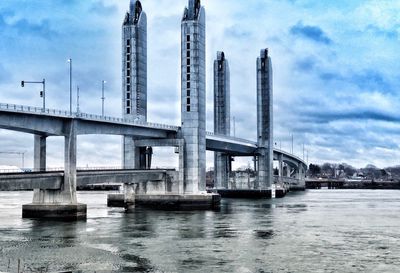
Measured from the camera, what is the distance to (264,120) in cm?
17188

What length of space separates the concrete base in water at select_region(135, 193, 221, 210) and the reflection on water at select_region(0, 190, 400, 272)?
29359 mm

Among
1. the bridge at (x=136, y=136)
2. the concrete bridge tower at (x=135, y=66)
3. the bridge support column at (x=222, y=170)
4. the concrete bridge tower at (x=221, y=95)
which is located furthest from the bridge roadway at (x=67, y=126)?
the bridge support column at (x=222, y=170)

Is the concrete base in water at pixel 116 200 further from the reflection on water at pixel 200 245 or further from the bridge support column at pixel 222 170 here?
the bridge support column at pixel 222 170

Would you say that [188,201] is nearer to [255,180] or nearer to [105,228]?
[105,228]

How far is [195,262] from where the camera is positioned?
43.7 m

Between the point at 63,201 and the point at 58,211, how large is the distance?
60.1 inches

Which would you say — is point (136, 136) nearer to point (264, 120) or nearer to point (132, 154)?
point (132, 154)

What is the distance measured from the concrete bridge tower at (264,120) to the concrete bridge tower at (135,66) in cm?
5043

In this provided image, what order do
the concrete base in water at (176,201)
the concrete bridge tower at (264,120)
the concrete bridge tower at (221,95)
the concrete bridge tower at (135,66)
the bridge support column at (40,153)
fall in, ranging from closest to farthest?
the bridge support column at (40,153)
the concrete base in water at (176,201)
the concrete bridge tower at (135,66)
the concrete bridge tower at (264,120)
the concrete bridge tower at (221,95)

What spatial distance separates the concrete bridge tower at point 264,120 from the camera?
17000cm

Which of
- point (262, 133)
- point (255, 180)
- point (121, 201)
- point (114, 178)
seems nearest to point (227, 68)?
point (262, 133)

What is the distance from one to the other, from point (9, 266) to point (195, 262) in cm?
1186

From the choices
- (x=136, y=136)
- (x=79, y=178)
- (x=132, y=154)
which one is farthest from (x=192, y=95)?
(x=79, y=178)

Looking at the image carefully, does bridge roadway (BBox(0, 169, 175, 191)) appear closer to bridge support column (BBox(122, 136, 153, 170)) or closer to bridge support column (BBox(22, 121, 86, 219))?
bridge support column (BBox(22, 121, 86, 219))
